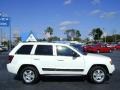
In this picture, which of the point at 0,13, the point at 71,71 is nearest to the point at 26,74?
the point at 71,71

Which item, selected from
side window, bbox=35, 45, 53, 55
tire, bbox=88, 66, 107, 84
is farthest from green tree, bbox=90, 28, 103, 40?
side window, bbox=35, 45, 53, 55

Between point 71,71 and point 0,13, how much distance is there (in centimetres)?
3266

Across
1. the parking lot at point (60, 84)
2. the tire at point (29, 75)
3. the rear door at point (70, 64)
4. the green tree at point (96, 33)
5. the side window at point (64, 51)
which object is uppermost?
the green tree at point (96, 33)

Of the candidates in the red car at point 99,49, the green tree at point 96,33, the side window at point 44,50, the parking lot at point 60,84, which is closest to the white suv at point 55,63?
the side window at point 44,50

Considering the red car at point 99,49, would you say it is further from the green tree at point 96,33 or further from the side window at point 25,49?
the green tree at point 96,33

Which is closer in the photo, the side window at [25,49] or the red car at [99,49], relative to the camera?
the side window at [25,49]

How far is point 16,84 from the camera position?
11.8 m

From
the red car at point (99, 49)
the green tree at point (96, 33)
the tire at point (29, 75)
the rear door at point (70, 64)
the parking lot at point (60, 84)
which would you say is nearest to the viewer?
the parking lot at point (60, 84)

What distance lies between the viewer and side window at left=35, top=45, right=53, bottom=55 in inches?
475

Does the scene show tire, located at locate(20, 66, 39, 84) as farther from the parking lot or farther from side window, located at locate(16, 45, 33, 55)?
side window, located at locate(16, 45, 33, 55)

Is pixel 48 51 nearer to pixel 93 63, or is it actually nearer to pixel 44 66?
pixel 44 66

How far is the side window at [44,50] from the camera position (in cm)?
1207

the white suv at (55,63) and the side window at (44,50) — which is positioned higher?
the side window at (44,50)

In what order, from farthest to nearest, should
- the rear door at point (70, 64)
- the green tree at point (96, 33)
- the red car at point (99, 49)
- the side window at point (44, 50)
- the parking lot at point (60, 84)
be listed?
the green tree at point (96, 33)
the red car at point (99, 49)
the side window at point (44, 50)
the rear door at point (70, 64)
the parking lot at point (60, 84)
